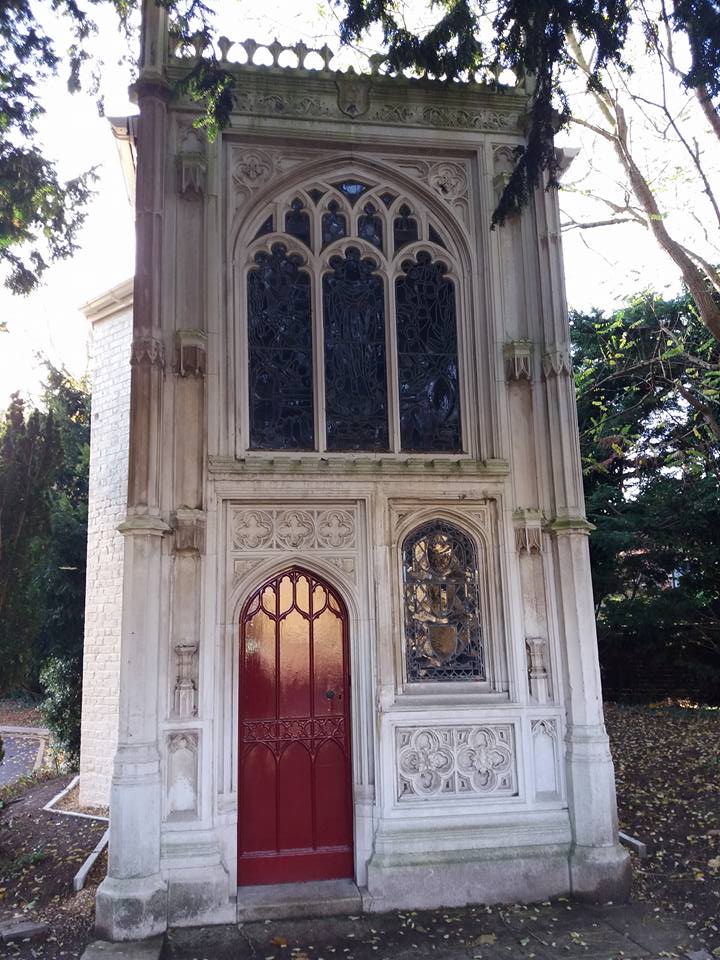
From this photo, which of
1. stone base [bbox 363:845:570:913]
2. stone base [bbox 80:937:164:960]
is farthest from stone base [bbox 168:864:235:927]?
stone base [bbox 363:845:570:913]

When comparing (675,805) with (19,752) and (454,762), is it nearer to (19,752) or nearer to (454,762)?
(454,762)

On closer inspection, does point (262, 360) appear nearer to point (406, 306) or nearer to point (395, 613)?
point (406, 306)

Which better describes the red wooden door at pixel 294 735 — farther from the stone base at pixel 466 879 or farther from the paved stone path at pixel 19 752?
the paved stone path at pixel 19 752

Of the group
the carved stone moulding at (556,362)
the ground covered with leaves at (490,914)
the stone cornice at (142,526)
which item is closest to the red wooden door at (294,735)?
the ground covered with leaves at (490,914)

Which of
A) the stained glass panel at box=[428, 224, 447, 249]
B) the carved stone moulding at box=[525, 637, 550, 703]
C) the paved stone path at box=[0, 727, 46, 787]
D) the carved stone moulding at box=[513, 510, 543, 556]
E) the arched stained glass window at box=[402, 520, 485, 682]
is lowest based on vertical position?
the paved stone path at box=[0, 727, 46, 787]

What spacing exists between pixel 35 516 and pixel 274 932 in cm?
436

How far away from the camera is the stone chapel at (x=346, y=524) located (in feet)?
20.1

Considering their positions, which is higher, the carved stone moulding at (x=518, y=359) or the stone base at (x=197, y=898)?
the carved stone moulding at (x=518, y=359)

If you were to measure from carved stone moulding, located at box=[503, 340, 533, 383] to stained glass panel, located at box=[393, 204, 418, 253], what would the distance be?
1.59 metres

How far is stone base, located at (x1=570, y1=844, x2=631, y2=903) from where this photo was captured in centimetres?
611

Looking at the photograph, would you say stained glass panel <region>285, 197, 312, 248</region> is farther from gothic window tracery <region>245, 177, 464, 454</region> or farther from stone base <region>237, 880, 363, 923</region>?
stone base <region>237, 880, 363, 923</region>

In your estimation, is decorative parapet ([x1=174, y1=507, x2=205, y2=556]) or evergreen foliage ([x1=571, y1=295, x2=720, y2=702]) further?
evergreen foliage ([x1=571, y1=295, x2=720, y2=702])

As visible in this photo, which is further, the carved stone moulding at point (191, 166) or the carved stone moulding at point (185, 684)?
the carved stone moulding at point (191, 166)

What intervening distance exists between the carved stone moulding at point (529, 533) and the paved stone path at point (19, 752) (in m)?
10.1
